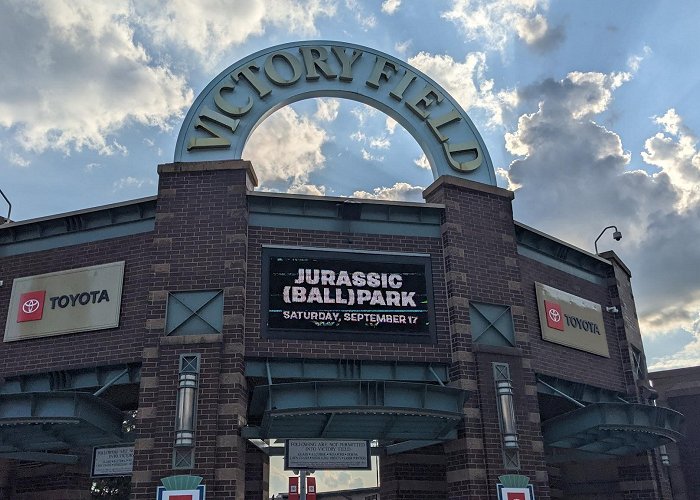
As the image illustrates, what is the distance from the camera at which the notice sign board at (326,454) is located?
17641 millimetres

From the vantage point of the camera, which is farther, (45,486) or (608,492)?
(608,492)

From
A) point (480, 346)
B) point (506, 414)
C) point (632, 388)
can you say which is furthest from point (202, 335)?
point (632, 388)

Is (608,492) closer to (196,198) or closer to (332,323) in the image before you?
(332,323)

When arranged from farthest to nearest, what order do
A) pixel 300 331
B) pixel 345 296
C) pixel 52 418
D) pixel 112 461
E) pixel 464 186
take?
1. pixel 464 186
2. pixel 345 296
3. pixel 112 461
4. pixel 300 331
5. pixel 52 418

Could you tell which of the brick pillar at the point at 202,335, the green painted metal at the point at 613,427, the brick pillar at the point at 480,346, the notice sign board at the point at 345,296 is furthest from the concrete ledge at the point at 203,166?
the green painted metal at the point at 613,427

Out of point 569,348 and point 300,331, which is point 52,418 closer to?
point 300,331

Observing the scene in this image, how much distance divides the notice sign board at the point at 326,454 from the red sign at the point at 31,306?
8893 mm

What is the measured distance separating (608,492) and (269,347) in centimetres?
1540

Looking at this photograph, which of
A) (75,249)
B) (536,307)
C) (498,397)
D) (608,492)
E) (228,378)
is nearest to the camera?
(228,378)

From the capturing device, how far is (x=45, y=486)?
2252cm

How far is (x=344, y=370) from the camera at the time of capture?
1866cm

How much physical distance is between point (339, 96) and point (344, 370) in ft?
32.8

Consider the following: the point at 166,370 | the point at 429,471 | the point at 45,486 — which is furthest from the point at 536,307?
the point at 45,486

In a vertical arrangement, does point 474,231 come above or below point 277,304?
above
